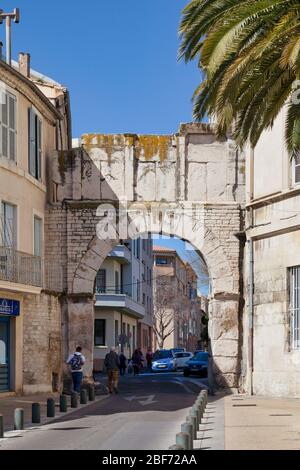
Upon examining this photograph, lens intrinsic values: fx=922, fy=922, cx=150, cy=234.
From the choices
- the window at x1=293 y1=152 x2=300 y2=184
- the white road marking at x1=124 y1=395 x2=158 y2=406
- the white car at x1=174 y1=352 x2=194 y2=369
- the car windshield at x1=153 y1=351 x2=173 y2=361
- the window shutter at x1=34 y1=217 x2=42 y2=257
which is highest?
the window at x1=293 y1=152 x2=300 y2=184

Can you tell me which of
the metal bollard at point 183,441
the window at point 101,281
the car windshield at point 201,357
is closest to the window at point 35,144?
the metal bollard at point 183,441

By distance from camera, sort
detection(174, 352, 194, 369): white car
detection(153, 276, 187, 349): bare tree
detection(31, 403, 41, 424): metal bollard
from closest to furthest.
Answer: detection(31, 403, 41, 424): metal bollard, detection(174, 352, 194, 369): white car, detection(153, 276, 187, 349): bare tree

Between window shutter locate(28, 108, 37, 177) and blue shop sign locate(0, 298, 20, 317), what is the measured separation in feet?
13.6

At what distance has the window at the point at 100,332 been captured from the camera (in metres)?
56.0

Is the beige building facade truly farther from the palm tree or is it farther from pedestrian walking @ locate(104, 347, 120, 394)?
the palm tree

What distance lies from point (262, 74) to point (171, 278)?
242ft

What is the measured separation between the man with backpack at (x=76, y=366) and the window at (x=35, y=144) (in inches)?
233

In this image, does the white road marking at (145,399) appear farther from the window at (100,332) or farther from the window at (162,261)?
the window at (162,261)

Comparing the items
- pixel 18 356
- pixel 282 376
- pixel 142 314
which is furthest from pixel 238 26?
pixel 142 314

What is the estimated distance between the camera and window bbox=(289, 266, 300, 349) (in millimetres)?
25547

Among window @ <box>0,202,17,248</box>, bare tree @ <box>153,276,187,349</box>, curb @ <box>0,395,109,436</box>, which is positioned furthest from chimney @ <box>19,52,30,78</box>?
bare tree @ <box>153,276,187,349</box>

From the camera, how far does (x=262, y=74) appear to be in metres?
15.5

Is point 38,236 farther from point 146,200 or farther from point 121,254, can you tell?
point 121,254
